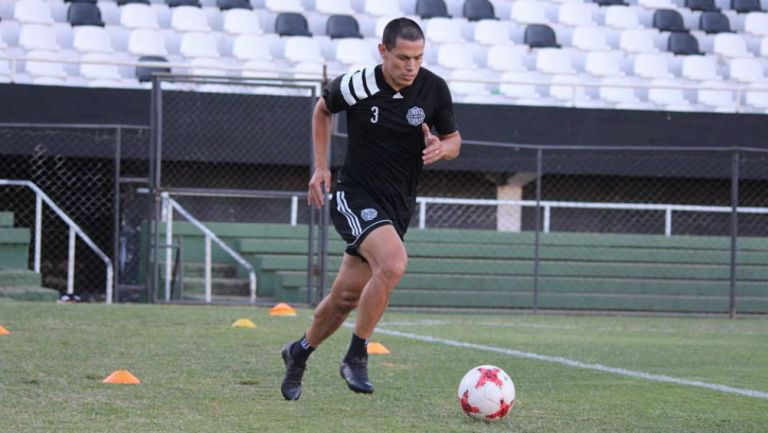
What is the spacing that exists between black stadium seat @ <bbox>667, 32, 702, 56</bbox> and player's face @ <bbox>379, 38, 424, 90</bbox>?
51.8 ft

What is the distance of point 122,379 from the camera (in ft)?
20.1

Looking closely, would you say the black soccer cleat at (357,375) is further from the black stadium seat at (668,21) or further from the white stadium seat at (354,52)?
the black stadium seat at (668,21)

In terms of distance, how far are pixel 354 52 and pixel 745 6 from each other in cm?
738

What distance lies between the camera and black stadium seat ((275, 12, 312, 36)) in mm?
19205

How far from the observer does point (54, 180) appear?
17578 mm

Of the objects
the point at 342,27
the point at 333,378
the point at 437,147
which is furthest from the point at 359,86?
the point at 342,27

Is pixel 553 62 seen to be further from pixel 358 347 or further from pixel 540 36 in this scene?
pixel 358 347

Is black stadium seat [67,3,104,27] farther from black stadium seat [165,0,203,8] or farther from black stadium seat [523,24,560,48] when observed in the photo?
black stadium seat [523,24,560,48]

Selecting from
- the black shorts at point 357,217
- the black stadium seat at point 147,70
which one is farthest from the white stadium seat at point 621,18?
the black shorts at point 357,217

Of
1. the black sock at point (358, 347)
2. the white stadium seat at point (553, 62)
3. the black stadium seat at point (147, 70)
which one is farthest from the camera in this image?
the white stadium seat at point (553, 62)

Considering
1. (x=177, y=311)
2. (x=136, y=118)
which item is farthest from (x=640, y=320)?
(x=136, y=118)

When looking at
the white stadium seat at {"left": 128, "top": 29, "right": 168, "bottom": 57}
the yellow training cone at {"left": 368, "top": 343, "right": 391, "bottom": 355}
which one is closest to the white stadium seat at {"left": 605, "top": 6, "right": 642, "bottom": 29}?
the white stadium seat at {"left": 128, "top": 29, "right": 168, "bottom": 57}

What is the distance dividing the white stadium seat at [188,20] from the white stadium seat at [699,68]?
7725 mm

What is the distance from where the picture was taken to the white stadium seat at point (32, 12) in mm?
18375
